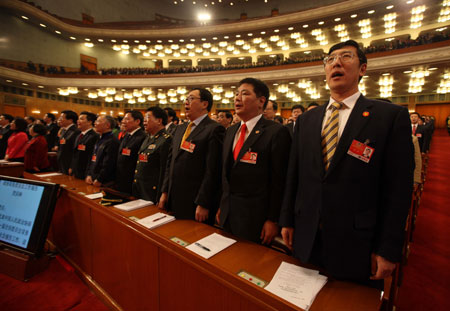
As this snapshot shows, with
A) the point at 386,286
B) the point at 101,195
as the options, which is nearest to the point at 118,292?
the point at 101,195

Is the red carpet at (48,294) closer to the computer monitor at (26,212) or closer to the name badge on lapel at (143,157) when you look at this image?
the computer monitor at (26,212)

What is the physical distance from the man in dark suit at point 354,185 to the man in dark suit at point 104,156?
7.26ft

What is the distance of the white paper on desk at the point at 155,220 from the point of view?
4.27ft

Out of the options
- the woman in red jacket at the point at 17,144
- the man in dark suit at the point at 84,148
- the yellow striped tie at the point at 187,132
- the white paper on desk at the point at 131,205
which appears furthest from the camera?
the woman in red jacket at the point at 17,144

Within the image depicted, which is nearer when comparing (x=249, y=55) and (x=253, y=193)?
(x=253, y=193)

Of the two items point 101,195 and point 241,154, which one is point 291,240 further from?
point 101,195

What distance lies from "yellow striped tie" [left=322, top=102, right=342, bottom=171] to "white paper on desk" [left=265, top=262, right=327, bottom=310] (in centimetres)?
45

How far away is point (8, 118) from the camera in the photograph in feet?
17.4

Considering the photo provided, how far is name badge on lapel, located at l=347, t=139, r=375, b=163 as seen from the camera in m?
0.90

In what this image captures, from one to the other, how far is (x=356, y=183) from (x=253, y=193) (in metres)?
0.58

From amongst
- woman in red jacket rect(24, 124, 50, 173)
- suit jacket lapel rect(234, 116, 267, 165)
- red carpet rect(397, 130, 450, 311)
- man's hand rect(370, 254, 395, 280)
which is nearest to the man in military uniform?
suit jacket lapel rect(234, 116, 267, 165)

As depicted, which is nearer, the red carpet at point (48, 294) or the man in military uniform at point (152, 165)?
the red carpet at point (48, 294)

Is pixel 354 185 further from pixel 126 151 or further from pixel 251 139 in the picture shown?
pixel 126 151

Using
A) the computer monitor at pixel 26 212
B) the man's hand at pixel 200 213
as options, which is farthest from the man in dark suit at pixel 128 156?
the man's hand at pixel 200 213
